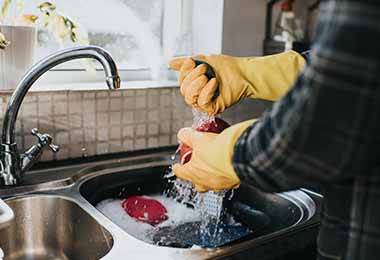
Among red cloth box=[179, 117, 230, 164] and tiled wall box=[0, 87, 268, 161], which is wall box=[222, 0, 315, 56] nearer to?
tiled wall box=[0, 87, 268, 161]

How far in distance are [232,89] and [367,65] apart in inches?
16.8

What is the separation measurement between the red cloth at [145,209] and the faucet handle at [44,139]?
22 cm

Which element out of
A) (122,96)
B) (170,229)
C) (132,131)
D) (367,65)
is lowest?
(170,229)

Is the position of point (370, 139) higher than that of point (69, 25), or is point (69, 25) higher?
point (69, 25)

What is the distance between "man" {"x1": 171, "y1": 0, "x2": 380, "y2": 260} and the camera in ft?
1.38

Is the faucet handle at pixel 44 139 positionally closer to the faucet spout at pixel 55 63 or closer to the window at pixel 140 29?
the faucet spout at pixel 55 63

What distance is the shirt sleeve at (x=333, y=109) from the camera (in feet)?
1.37

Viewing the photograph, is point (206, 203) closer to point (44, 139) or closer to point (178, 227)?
point (178, 227)

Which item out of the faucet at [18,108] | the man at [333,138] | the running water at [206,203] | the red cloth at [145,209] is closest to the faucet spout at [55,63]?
the faucet at [18,108]

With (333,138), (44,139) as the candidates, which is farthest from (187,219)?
(333,138)

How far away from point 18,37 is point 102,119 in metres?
0.29

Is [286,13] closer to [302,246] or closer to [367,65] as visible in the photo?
[302,246]

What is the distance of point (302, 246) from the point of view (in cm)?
88

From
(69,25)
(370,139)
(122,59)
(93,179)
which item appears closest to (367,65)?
(370,139)
